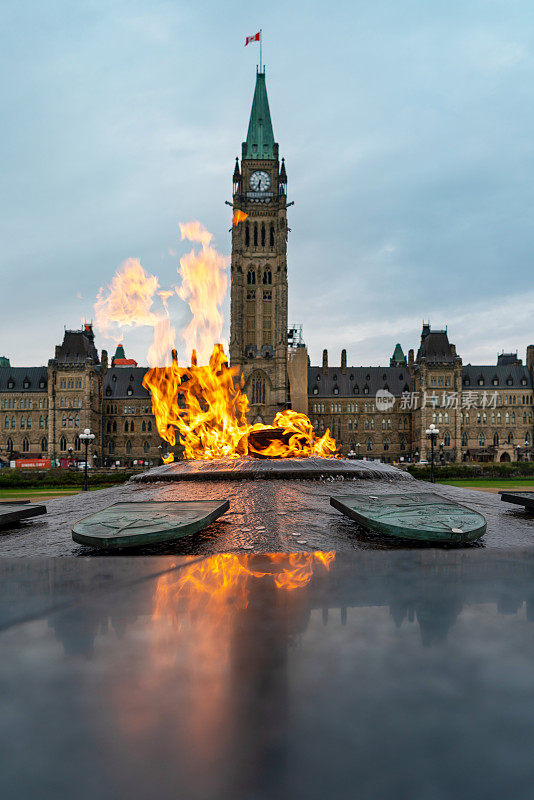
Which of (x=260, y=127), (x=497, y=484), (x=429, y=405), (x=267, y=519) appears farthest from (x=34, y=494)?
(x=260, y=127)

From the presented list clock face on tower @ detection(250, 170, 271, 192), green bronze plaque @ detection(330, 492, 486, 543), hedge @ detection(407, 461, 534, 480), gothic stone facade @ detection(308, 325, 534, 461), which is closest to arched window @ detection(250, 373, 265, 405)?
gothic stone facade @ detection(308, 325, 534, 461)

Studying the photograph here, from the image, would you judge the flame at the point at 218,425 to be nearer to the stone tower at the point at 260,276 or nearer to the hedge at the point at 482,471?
the hedge at the point at 482,471

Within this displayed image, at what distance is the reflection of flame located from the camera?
2678 mm

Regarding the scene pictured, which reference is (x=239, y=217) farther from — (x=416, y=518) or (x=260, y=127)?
(x=416, y=518)

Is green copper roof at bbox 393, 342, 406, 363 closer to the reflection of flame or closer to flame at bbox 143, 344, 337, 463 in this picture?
flame at bbox 143, 344, 337, 463

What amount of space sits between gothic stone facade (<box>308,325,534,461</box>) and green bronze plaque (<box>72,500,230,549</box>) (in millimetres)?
71051

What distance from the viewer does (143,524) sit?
12.4 ft

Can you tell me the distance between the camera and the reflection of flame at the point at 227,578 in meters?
2.68

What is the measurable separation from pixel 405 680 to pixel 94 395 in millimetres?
79923

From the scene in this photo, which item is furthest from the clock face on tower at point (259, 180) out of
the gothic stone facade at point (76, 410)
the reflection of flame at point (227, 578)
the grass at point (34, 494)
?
the reflection of flame at point (227, 578)

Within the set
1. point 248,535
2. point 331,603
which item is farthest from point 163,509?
point 331,603

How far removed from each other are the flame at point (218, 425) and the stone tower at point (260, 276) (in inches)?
2244

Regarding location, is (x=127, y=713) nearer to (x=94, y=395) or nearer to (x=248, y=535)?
(x=248, y=535)

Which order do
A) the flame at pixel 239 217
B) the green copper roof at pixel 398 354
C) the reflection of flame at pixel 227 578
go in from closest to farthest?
1. the reflection of flame at pixel 227 578
2. the flame at pixel 239 217
3. the green copper roof at pixel 398 354
